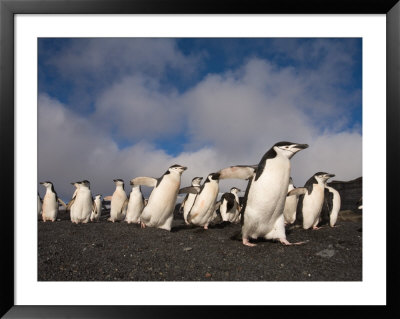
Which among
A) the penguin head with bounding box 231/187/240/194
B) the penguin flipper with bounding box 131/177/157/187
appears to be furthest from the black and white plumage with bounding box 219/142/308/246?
the penguin head with bounding box 231/187/240/194

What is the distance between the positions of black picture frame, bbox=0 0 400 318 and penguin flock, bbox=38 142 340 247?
513 millimetres

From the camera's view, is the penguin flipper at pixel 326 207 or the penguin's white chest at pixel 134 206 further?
the penguin's white chest at pixel 134 206

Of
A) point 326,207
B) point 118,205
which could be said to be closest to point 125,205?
point 118,205

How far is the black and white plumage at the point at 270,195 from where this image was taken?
2.61 m

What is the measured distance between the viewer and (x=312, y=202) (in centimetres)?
392

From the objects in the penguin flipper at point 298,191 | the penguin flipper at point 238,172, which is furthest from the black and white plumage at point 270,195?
the penguin flipper at point 298,191

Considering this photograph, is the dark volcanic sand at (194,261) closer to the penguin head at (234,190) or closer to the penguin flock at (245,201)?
the penguin flock at (245,201)

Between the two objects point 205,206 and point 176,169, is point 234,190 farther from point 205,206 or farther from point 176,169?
point 176,169

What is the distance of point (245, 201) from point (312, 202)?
1594 millimetres

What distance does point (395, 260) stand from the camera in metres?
1.86

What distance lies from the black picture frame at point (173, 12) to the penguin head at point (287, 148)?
775mm

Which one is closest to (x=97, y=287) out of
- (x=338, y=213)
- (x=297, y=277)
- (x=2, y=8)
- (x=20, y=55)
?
(x=297, y=277)

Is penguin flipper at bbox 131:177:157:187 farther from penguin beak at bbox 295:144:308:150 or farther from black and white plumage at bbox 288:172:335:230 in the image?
penguin beak at bbox 295:144:308:150

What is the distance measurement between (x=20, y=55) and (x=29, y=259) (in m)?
1.43
